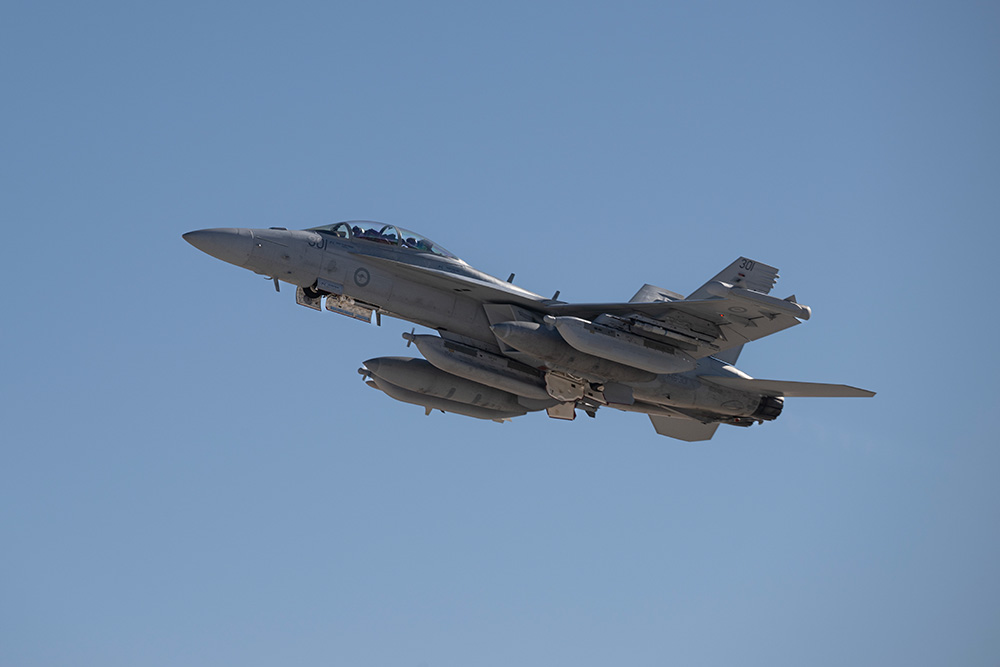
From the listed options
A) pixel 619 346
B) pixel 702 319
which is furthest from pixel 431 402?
pixel 702 319

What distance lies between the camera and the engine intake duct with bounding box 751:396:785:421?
964 inches

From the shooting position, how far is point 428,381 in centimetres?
2431

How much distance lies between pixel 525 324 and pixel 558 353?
875 mm

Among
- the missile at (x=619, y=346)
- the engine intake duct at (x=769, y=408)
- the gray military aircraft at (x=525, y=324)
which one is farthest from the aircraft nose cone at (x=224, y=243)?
the engine intake duct at (x=769, y=408)

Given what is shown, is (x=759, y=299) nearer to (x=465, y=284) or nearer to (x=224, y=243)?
(x=465, y=284)

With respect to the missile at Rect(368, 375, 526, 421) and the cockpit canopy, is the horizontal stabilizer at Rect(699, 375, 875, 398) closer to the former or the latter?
the missile at Rect(368, 375, 526, 421)

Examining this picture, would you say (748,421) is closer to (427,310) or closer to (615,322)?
(615,322)

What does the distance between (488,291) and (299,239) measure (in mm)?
3839

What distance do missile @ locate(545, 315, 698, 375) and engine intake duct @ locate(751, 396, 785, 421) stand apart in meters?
2.64

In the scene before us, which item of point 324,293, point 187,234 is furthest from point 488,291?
point 187,234

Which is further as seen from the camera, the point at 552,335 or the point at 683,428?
the point at 683,428

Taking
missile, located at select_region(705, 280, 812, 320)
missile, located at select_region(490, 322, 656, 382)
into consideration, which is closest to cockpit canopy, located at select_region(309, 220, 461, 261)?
missile, located at select_region(490, 322, 656, 382)

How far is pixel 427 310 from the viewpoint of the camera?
906 inches

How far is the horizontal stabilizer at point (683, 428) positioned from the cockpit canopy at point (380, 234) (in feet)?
24.2
